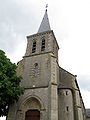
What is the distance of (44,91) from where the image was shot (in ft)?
65.0

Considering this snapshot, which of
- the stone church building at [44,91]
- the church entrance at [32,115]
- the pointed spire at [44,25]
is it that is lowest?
the church entrance at [32,115]

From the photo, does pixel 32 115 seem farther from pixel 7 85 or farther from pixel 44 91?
pixel 7 85

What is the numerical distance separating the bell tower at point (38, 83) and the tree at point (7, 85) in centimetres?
135

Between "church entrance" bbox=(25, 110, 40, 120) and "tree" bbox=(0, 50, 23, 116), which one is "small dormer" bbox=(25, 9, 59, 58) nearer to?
"tree" bbox=(0, 50, 23, 116)

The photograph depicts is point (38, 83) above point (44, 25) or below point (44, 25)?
below

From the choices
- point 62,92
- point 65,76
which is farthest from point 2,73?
point 65,76

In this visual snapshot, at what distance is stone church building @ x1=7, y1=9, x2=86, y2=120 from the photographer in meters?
19.1

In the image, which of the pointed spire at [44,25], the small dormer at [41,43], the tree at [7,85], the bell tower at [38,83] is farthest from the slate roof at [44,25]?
the tree at [7,85]

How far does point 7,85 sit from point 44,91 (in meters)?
4.56

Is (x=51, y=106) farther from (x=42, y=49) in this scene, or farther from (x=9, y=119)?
(x=42, y=49)

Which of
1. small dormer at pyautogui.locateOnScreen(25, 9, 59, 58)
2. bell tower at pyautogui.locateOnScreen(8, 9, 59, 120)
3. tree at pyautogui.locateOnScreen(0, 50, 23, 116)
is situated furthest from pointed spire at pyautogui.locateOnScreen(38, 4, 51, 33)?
tree at pyautogui.locateOnScreen(0, 50, 23, 116)

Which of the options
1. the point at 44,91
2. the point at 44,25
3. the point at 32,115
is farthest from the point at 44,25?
the point at 32,115

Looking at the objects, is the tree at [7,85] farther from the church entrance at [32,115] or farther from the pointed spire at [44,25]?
the pointed spire at [44,25]

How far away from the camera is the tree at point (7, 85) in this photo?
57.3 ft
